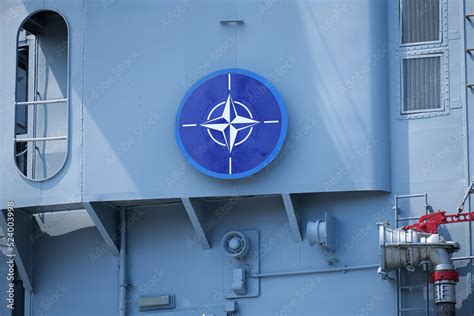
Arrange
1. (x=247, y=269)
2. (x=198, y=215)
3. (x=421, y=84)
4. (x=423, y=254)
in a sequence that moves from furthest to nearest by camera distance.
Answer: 1. (x=198, y=215)
2. (x=247, y=269)
3. (x=421, y=84)
4. (x=423, y=254)

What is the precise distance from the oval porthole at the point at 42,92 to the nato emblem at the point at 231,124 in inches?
120

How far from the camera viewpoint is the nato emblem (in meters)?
23.4

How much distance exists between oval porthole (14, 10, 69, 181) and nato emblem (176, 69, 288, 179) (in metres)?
3.05

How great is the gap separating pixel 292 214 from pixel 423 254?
267 centimetres

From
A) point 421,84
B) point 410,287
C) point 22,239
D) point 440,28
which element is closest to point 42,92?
point 22,239

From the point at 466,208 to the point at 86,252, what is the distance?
7.55 m

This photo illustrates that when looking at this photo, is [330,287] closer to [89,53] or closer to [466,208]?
[466,208]

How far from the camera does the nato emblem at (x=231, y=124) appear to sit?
23422 mm

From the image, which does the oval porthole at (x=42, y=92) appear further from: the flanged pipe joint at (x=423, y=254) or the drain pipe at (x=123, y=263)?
the flanged pipe joint at (x=423, y=254)

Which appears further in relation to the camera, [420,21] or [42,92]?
[42,92]

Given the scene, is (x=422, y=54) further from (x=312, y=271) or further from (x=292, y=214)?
(x=312, y=271)

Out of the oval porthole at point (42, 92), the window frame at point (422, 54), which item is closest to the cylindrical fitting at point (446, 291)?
the window frame at point (422, 54)

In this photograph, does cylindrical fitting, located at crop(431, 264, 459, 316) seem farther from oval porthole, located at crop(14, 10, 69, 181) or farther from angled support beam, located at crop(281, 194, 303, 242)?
oval porthole, located at crop(14, 10, 69, 181)

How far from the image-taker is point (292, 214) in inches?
925
